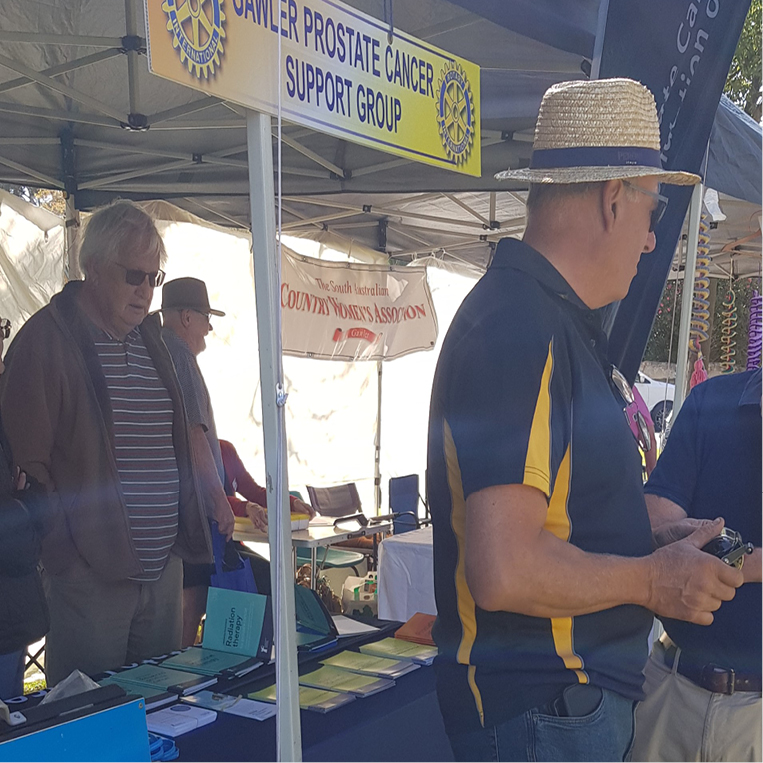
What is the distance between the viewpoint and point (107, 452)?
7.05 feet

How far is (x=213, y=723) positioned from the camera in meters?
1.65

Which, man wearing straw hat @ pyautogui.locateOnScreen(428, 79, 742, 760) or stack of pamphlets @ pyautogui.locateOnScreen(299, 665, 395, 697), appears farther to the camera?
stack of pamphlets @ pyautogui.locateOnScreen(299, 665, 395, 697)

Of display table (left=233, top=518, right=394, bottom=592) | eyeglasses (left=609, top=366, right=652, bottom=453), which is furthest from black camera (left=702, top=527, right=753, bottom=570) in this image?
display table (left=233, top=518, right=394, bottom=592)

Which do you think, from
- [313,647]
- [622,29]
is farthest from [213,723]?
[622,29]

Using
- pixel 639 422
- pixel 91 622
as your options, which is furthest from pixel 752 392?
pixel 91 622

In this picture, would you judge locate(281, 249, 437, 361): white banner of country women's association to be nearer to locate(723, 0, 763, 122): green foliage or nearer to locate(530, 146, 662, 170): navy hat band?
locate(530, 146, 662, 170): navy hat band

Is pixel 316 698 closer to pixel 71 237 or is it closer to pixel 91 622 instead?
pixel 91 622

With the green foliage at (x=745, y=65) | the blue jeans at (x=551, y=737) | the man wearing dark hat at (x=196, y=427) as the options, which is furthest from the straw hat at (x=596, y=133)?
the green foliage at (x=745, y=65)

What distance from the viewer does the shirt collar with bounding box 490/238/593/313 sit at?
121 centimetres

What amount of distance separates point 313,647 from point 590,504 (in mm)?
1143

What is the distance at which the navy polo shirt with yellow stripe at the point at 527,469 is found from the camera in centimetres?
110

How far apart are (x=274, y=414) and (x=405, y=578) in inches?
88.4

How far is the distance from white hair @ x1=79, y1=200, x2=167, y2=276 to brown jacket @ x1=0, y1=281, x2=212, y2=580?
0.76 feet

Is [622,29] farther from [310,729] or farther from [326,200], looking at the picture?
[326,200]
